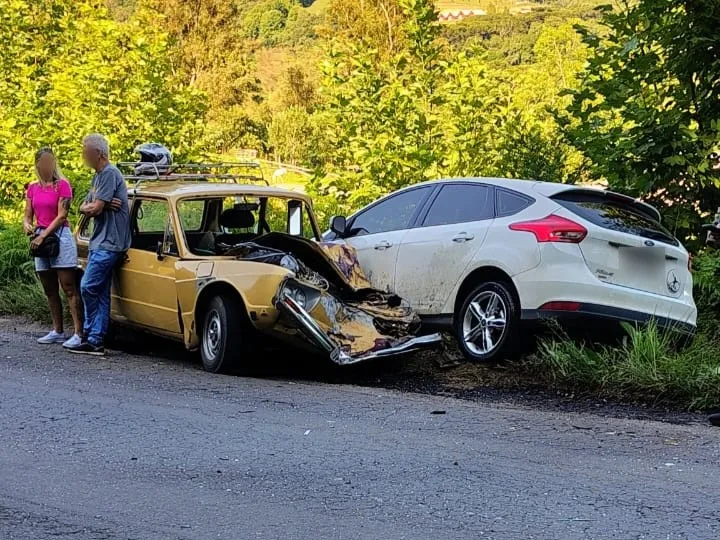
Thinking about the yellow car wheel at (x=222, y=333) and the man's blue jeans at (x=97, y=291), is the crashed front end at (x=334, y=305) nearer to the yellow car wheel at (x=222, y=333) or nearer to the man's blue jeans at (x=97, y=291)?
the yellow car wheel at (x=222, y=333)

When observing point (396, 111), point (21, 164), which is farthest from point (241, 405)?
point (21, 164)

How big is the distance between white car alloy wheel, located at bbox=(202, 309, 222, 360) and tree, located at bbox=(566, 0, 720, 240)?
4.42 metres

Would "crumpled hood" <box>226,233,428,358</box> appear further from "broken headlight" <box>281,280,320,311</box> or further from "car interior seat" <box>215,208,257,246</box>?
"car interior seat" <box>215,208,257,246</box>

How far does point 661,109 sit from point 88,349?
6.40 meters

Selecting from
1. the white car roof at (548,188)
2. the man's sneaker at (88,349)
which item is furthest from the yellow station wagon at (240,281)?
the white car roof at (548,188)


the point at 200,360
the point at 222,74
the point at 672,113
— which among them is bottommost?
the point at 200,360

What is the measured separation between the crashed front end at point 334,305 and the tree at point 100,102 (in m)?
9.29

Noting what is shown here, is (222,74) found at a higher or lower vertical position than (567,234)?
higher

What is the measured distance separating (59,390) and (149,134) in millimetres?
10602

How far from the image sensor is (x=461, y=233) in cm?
879

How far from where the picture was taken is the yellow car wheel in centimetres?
819

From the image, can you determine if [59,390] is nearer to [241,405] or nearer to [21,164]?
[241,405]

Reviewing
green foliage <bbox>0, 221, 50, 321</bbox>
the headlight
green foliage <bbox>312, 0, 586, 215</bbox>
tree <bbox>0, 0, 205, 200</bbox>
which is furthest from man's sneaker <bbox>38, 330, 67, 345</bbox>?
tree <bbox>0, 0, 205, 200</bbox>

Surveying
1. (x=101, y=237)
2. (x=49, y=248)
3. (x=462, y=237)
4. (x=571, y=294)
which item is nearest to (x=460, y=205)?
(x=462, y=237)
